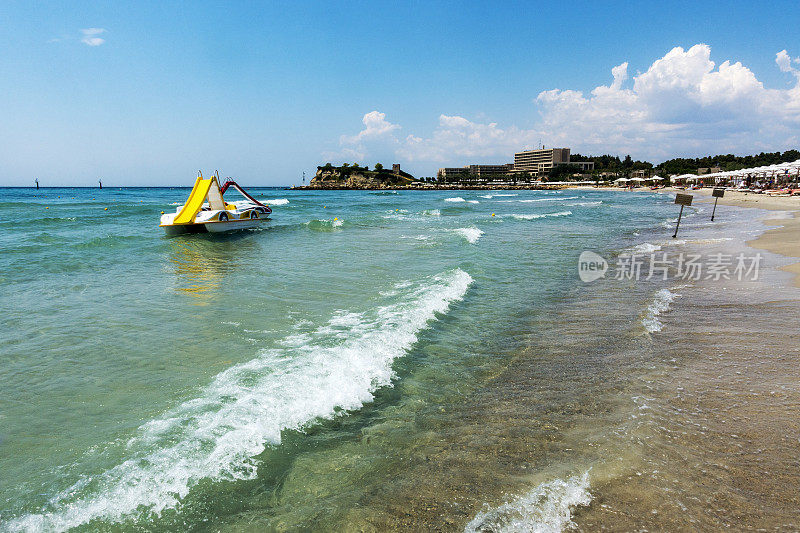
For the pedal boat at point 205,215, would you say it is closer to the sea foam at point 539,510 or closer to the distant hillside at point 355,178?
the sea foam at point 539,510

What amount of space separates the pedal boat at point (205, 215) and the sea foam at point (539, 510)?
23647 millimetres

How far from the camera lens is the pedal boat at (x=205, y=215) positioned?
74.6 ft

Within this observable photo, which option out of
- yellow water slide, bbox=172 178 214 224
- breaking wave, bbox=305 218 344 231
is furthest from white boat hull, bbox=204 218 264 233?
breaking wave, bbox=305 218 344 231

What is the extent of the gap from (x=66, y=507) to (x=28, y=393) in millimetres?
2824

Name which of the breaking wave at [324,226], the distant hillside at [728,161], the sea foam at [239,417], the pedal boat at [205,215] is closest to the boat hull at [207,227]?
the pedal boat at [205,215]

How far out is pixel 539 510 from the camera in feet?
9.91

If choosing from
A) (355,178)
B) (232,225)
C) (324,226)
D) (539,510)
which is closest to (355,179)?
(355,178)

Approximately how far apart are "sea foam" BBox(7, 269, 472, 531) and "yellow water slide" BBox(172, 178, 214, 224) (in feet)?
62.2

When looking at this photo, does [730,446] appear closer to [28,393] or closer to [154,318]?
[28,393]

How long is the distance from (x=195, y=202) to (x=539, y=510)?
25.4m

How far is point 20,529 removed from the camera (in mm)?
3092

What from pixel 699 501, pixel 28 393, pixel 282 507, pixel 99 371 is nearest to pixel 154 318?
pixel 99 371

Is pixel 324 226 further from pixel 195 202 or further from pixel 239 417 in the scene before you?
pixel 239 417

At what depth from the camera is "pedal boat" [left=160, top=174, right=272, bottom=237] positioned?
74.6 feet
